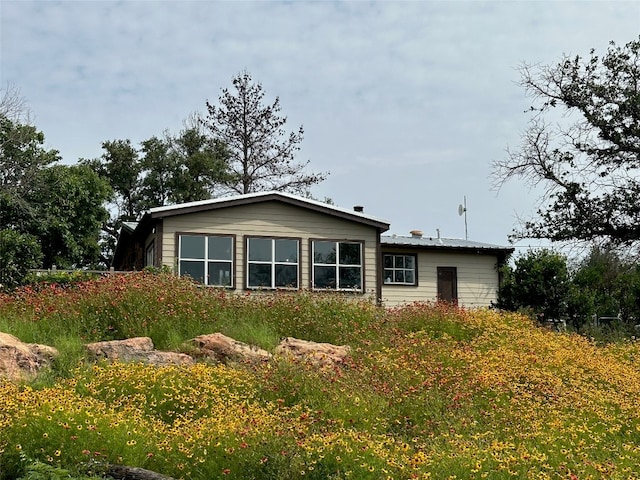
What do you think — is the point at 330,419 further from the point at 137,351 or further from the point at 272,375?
the point at 137,351

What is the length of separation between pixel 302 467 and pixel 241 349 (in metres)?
3.82

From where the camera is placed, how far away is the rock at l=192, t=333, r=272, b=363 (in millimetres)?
8594

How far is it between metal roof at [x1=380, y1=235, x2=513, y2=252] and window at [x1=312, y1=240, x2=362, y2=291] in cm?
322

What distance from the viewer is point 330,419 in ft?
20.6

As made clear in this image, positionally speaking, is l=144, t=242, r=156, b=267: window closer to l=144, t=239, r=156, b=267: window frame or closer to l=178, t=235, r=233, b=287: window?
l=144, t=239, r=156, b=267: window frame

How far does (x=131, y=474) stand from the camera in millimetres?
4984

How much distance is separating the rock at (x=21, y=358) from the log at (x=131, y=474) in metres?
2.67

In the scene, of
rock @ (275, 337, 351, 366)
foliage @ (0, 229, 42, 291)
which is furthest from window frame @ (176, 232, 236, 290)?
rock @ (275, 337, 351, 366)

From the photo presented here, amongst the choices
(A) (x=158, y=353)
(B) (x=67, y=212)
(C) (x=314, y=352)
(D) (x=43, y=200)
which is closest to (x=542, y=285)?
(C) (x=314, y=352)

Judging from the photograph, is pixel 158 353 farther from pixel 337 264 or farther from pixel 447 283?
pixel 447 283

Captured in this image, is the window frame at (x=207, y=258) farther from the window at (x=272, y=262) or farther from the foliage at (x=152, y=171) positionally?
the foliage at (x=152, y=171)

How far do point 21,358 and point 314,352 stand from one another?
3.26 m

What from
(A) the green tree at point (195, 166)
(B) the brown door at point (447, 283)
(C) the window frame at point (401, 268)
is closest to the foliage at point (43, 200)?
(A) the green tree at point (195, 166)

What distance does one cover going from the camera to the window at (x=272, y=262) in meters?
17.8
